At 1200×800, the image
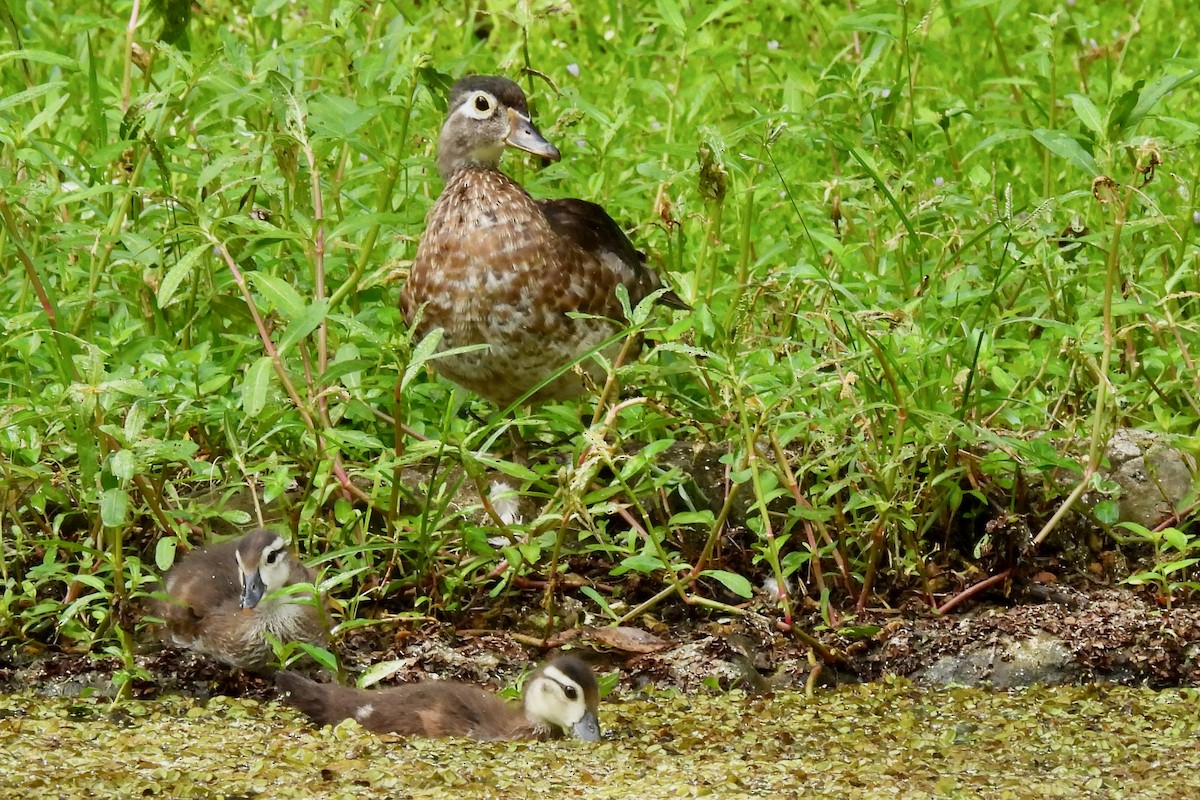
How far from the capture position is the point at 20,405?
4578mm

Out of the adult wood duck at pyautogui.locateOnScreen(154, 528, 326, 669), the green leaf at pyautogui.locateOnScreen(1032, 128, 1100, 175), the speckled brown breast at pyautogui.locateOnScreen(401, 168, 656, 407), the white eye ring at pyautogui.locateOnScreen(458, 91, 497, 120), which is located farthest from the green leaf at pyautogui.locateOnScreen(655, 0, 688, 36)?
the adult wood duck at pyautogui.locateOnScreen(154, 528, 326, 669)

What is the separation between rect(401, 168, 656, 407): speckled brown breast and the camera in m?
5.18

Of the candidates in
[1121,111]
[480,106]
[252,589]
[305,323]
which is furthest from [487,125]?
[1121,111]

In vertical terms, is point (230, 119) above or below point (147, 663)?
above

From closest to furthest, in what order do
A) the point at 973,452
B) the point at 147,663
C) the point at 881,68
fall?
the point at 147,663 → the point at 973,452 → the point at 881,68

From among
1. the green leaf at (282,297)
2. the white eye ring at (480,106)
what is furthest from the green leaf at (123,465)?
the white eye ring at (480,106)

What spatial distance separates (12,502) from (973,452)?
8.72ft

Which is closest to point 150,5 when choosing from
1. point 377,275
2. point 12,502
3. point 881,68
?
point 377,275

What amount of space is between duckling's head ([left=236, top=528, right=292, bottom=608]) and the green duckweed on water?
0.31 m

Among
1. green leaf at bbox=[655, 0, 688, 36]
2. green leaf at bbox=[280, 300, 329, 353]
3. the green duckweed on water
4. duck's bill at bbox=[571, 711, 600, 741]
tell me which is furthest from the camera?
green leaf at bbox=[655, 0, 688, 36]

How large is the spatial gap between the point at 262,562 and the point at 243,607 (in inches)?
5.5

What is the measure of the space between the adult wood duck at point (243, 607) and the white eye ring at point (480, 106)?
68.9 inches

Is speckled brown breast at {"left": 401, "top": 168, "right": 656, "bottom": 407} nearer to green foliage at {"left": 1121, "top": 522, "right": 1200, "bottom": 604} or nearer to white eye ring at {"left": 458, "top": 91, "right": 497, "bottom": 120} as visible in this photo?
white eye ring at {"left": 458, "top": 91, "right": 497, "bottom": 120}

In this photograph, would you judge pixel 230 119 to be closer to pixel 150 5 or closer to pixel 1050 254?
pixel 150 5
